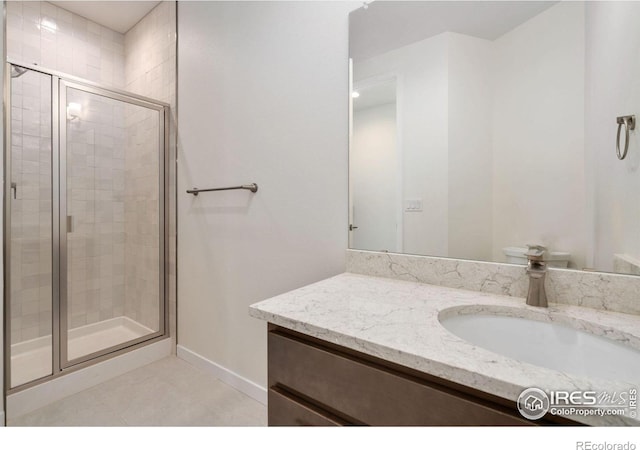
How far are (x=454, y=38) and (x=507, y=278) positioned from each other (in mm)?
808

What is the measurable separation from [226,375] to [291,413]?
120cm

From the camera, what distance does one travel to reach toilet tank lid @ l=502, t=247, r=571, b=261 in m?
0.83

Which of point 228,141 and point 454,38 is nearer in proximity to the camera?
point 454,38

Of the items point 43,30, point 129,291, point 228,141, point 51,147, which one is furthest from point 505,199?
point 43,30

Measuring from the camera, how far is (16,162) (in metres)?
1.73

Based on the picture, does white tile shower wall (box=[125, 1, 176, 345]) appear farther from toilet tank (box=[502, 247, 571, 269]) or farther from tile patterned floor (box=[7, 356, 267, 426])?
toilet tank (box=[502, 247, 571, 269])

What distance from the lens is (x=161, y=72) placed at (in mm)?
2109

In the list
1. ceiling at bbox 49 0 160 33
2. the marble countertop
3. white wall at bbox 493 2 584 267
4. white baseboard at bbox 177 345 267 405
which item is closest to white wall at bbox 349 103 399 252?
the marble countertop

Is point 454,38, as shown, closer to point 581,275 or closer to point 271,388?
point 581,275

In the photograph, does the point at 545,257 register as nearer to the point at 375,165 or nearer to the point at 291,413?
the point at 375,165

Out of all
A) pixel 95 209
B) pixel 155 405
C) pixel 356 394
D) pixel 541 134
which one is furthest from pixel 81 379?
pixel 541 134

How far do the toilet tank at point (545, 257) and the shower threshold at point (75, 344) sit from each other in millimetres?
2186

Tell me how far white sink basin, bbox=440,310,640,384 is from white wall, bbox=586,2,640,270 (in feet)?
0.81

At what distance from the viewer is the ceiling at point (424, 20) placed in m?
0.91
